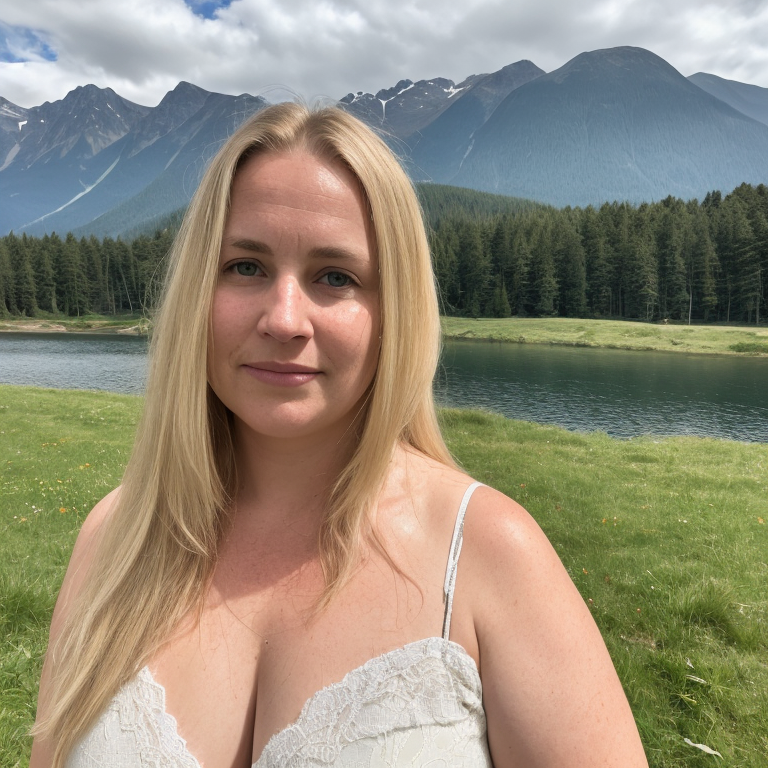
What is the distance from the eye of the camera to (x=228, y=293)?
1.51m

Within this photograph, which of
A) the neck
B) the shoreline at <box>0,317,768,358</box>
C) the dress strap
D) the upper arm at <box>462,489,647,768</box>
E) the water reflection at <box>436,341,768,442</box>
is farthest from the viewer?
the shoreline at <box>0,317,768,358</box>

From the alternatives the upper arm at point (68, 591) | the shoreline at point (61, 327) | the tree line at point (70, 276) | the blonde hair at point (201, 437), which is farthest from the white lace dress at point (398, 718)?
the tree line at point (70, 276)

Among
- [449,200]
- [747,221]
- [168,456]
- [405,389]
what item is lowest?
[168,456]

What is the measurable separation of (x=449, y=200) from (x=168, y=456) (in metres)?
196

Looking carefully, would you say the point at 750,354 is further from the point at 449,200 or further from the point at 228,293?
the point at 449,200

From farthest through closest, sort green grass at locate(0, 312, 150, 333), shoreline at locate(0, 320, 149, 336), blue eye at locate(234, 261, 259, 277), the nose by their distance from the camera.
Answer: green grass at locate(0, 312, 150, 333) → shoreline at locate(0, 320, 149, 336) → blue eye at locate(234, 261, 259, 277) → the nose

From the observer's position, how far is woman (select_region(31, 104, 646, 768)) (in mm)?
1206

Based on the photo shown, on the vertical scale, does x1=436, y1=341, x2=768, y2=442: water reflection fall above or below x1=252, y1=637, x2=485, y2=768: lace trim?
below

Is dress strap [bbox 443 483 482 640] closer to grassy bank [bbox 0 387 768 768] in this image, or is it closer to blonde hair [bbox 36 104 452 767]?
blonde hair [bbox 36 104 452 767]

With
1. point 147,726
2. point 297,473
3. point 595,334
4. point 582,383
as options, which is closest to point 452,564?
point 297,473

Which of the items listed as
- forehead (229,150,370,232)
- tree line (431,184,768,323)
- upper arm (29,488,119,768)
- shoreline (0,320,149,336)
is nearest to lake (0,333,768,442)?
upper arm (29,488,119,768)

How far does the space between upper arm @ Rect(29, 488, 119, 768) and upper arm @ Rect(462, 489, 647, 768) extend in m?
1.24

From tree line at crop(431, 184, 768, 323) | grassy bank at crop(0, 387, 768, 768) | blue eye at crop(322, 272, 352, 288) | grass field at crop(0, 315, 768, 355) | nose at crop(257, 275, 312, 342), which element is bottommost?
grassy bank at crop(0, 387, 768, 768)

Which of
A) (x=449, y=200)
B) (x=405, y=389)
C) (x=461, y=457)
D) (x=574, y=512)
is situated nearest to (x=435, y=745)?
(x=405, y=389)
